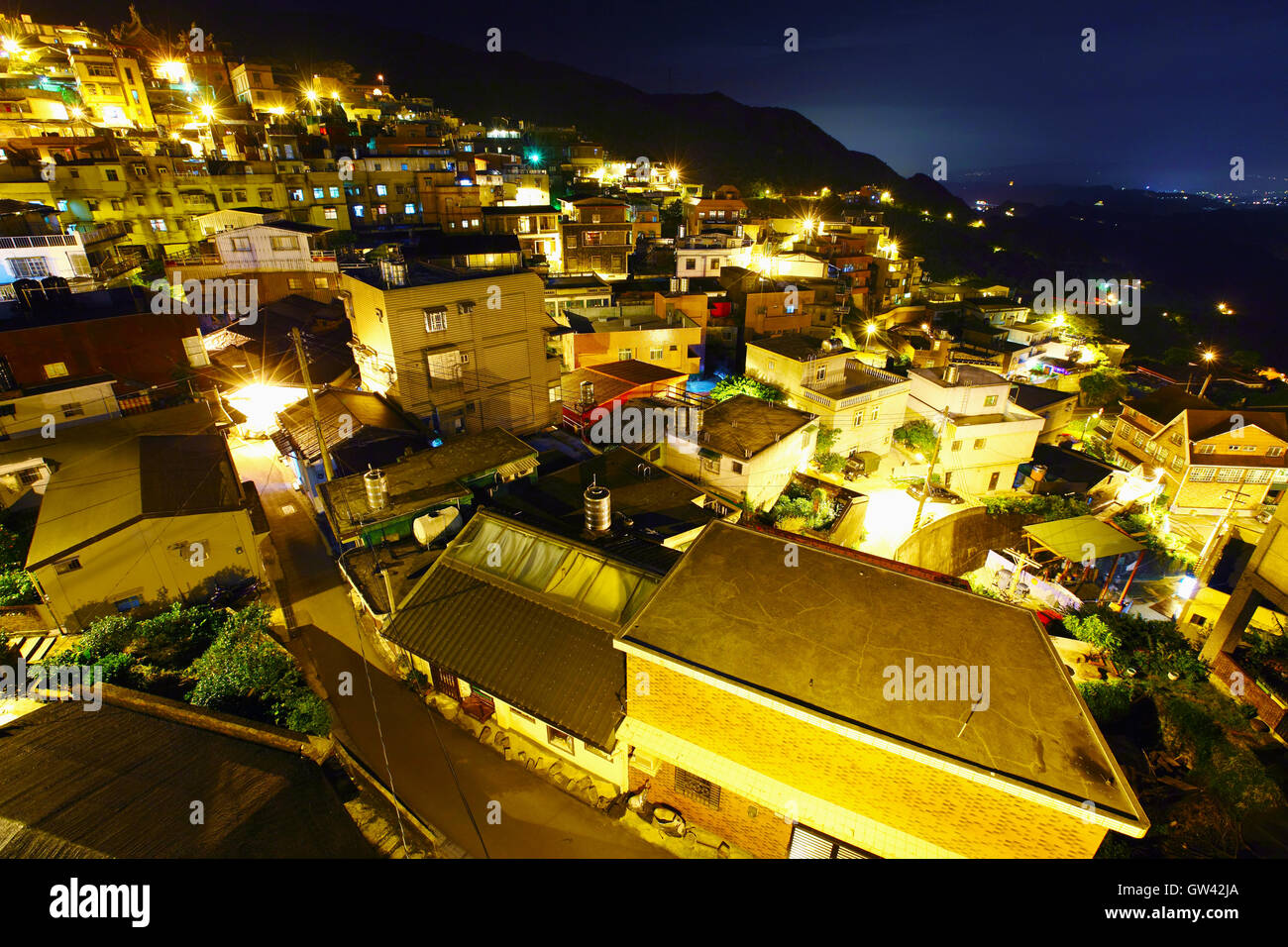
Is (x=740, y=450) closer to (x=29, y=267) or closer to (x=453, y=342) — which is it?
(x=453, y=342)

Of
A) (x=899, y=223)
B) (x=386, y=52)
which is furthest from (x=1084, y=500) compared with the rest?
(x=386, y=52)

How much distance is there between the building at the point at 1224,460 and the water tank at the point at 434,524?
1626 inches

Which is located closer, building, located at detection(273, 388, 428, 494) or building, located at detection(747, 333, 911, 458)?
building, located at detection(273, 388, 428, 494)

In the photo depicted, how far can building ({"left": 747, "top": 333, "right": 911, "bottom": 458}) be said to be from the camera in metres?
32.4

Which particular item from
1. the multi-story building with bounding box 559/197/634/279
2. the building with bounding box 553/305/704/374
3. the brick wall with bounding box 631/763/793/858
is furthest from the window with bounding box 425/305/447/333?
the multi-story building with bounding box 559/197/634/279

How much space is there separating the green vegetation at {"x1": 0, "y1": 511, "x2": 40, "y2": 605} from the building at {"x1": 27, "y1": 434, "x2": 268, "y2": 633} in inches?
58.5

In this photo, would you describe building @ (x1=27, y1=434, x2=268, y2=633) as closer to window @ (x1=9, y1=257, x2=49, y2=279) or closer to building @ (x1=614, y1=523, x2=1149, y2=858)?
building @ (x1=614, y1=523, x2=1149, y2=858)

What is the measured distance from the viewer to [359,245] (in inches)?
1764

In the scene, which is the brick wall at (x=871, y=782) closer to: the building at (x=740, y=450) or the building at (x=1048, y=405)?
the building at (x=740, y=450)

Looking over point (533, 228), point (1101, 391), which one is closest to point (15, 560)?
point (533, 228)

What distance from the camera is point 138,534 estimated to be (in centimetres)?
1709

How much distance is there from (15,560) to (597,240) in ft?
128

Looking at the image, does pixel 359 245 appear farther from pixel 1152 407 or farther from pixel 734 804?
pixel 1152 407
